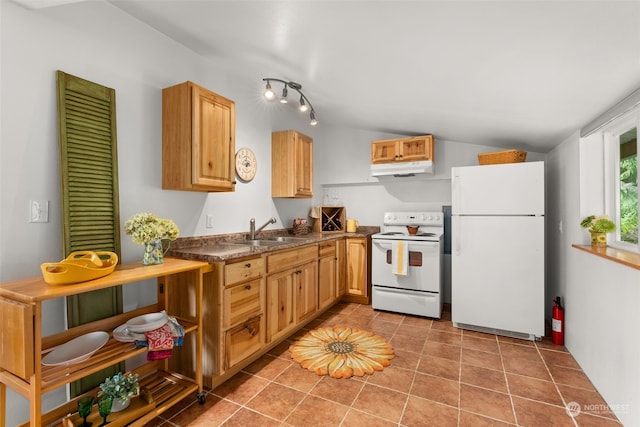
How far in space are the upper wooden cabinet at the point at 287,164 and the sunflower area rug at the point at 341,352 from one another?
160cm

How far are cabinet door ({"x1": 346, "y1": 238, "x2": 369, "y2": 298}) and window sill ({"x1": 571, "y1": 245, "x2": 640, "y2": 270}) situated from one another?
219cm

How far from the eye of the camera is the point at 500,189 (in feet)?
9.80

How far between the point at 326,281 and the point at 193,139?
6.97 feet

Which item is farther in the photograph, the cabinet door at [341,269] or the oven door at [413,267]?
the cabinet door at [341,269]

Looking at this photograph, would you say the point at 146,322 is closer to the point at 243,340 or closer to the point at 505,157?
the point at 243,340

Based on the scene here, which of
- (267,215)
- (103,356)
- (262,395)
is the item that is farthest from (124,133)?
(262,395)

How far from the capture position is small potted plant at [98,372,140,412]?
5.29 feet

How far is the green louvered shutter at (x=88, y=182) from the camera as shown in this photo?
1.72 metres

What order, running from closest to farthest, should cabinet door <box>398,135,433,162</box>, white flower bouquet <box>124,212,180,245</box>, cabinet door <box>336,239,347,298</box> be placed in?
1. white flower bouquet <box>124,212,180,245</box>
2. cabinet door <box>398,135,433,162</box>
3. cabinet door <box>336,239,347,298</box>

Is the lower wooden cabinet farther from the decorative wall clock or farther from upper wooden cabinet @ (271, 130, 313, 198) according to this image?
the decorative wall clock

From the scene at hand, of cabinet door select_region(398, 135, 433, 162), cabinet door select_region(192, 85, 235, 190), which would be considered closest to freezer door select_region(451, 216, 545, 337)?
cabinet door select_region(398, 135, 433, 162)

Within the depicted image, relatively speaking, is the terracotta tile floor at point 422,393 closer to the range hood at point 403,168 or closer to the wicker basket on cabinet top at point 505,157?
the wicker basket on cabinet top at point 505,157

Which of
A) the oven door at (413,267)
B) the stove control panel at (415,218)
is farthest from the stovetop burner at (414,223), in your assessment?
the oven door at (413,267)

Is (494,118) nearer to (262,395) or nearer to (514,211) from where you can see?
(514,211)
